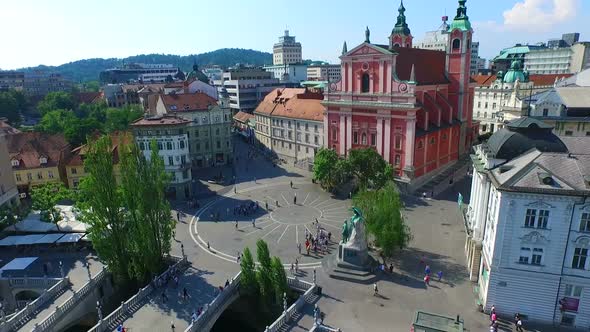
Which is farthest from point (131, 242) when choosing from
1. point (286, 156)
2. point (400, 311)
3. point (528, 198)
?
point (286, 156)

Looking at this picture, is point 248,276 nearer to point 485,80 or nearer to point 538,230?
point 538,230

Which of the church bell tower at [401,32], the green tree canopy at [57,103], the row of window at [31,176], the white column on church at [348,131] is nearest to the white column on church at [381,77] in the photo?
the white column on church at [348,131]

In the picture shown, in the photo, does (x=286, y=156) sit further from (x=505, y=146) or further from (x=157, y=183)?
(x=505, y=146)

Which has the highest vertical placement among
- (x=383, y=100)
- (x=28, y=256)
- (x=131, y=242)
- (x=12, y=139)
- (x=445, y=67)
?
(x=445, y=67)

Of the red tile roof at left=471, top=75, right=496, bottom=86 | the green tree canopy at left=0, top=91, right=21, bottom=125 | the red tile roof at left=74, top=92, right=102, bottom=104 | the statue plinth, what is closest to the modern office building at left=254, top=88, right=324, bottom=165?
the statue plinth

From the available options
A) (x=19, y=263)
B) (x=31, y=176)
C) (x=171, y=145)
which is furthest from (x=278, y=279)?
(x=31, y=176)

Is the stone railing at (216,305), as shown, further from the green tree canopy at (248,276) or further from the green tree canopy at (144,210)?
the green tree canopy at (144,210)
